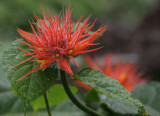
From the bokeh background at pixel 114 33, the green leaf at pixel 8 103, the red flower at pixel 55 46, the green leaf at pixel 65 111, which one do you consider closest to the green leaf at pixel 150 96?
the green leaf at pixel 65 111

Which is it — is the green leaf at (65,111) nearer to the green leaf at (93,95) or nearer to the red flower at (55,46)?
the green leaf at (93,95)

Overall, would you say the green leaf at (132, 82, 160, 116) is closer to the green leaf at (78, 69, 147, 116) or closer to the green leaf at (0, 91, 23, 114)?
the green leaf at (78, 69, 147, 116)

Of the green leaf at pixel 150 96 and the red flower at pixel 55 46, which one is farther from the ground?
the red flower at pixel 55 46

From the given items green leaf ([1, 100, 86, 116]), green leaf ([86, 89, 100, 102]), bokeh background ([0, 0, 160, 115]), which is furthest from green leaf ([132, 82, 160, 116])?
bokeh background ([0, 0, 160, 115])

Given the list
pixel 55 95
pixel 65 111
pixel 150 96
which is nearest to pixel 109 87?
pixel 55 95

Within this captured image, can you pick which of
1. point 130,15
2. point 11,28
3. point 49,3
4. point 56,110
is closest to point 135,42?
point 49,3

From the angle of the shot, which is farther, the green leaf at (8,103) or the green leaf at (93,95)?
the green leaf at (8,103)
